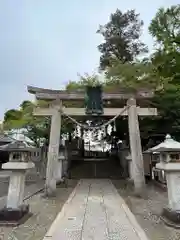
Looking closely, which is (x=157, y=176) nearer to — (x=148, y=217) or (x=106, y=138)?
(x=148, y=217)

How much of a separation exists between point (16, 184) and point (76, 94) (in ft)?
18.1

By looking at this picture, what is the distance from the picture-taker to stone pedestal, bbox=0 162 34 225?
218 inches

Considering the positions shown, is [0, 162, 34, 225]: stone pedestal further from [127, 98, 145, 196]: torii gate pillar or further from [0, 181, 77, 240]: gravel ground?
[127, 98, 145, 196]: torii gate pillar

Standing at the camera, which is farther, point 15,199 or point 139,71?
point 139,71

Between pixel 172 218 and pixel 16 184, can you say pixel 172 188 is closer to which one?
pixel 172 218

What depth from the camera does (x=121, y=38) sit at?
75.4 feet

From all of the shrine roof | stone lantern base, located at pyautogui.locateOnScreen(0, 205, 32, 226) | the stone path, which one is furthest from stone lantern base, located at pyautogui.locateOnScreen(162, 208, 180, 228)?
the shrine roof

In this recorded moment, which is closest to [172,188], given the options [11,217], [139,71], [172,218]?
[172,218]

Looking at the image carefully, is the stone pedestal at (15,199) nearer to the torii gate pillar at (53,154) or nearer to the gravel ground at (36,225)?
the gravel ground at (36,225)

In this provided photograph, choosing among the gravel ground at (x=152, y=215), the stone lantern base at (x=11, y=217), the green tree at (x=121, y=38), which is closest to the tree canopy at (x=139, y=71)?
the green tree at (x=121, y=38)

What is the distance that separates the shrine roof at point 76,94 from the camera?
1050 cm

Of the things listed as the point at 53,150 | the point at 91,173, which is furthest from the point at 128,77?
the point at 91,173

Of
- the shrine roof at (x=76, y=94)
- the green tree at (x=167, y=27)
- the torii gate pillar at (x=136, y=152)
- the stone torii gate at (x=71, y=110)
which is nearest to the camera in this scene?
the torii gate pillar at (x=136, y=152)

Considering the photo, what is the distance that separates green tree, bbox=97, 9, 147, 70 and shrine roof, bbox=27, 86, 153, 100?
1247cm
